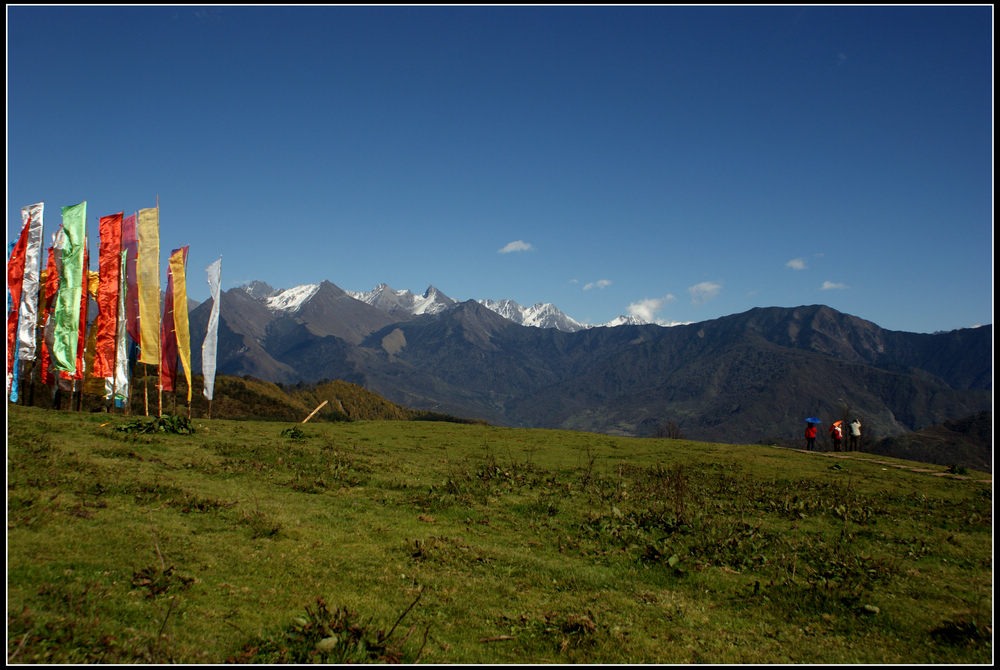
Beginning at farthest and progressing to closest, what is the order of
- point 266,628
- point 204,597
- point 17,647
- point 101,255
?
point 101,255
point 204,597
point 266,628
point 17,647

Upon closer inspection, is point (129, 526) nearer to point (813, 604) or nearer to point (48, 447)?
point (48, 447)

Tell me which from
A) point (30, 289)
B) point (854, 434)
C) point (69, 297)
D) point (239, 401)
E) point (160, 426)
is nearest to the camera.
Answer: point (160, 426)

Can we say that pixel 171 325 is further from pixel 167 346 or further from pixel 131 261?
pixel 131 261

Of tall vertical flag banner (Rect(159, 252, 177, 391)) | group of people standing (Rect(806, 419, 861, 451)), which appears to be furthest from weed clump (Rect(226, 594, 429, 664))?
group of people standing (Rect(806, 419, 861, 451))

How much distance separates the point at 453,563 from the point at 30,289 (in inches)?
1030

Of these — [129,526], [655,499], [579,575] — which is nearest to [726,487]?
[655,499]

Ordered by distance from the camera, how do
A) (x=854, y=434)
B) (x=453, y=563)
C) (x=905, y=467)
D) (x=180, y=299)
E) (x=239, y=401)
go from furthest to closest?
(x=239, y=401), (x=854, y=434), (x=905, y=467), (x=180, y=299), (x=453, y=563)

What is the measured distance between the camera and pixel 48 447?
54.0 feet

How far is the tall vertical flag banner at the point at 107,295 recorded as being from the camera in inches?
1049

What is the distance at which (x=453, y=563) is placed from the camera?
1203 cm

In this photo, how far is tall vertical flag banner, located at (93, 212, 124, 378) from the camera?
2664cm

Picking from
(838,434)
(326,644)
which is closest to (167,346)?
(326,644)

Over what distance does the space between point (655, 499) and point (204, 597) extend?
1368cm

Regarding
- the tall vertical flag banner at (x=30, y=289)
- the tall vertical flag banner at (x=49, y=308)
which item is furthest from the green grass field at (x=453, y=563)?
the tall vertical flag banner at (x=30, y=289)
